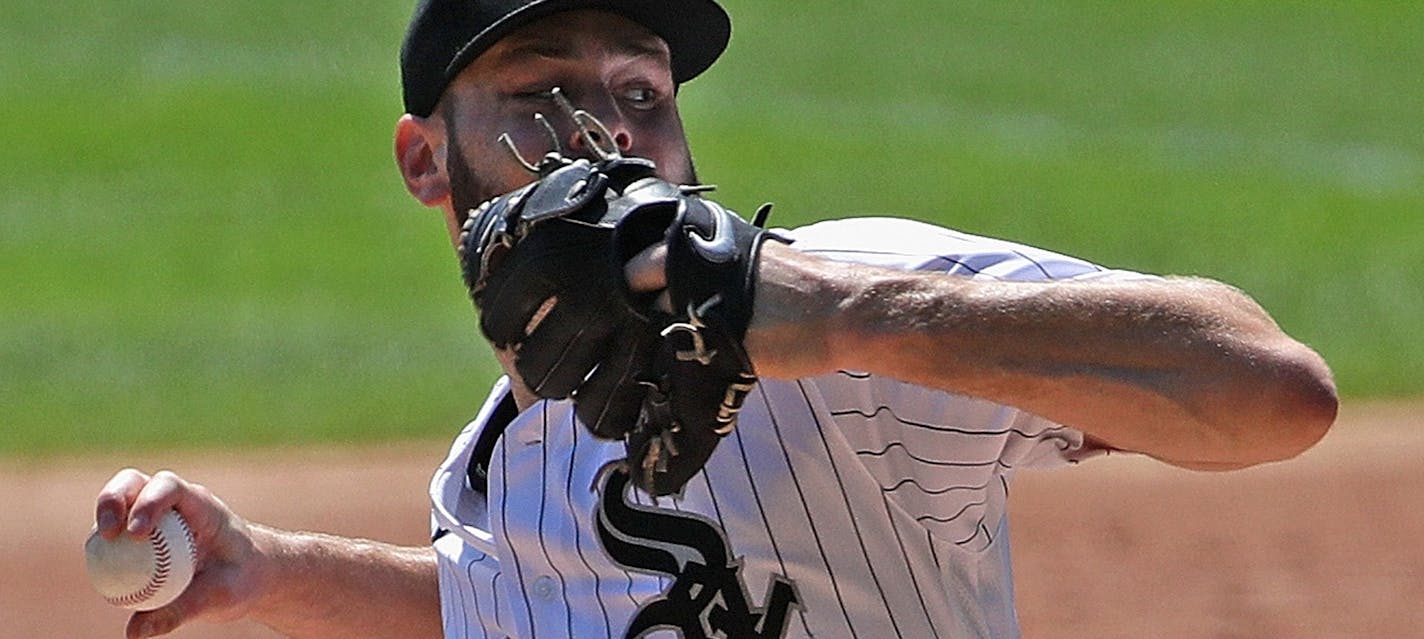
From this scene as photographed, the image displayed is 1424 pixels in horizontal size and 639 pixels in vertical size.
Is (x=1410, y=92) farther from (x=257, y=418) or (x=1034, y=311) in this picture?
(x=1034, y=311)

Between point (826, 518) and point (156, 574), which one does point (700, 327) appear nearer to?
point (826, 518)

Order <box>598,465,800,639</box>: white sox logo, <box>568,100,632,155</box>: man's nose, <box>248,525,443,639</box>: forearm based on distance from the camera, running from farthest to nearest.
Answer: <box>248,525,443,639</box>: forearm < <box>568,100,632,155</box>: man's nose < <box>598,465,800,639</box>: white sox logo

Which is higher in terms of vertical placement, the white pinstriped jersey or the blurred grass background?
the white pinstriped jersey

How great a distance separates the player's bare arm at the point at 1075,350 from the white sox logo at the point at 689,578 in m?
0.52

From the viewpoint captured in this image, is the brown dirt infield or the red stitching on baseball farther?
the brown dirt infield

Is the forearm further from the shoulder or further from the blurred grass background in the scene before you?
the blurred grass background

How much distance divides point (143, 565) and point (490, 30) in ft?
3.00

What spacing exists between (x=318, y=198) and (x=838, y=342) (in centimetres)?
1314

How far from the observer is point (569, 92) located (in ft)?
8.66

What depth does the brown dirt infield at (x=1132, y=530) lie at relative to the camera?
6.82 metres

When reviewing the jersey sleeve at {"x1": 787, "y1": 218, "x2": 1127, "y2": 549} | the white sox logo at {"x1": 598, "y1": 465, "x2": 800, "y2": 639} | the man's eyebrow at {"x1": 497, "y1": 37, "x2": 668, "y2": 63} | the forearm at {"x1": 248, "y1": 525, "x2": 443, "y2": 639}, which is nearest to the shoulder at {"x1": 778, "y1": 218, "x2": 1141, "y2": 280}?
the jersey sleeve at {"x1": 787, "y1": 218, "x2": 1127, "y2": 549}

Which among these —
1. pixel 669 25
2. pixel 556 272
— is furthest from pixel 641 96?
pixel 556 272

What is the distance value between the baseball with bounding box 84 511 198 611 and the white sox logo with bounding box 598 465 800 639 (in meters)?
0.84

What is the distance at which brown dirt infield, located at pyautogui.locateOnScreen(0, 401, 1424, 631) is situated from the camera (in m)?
6.82
